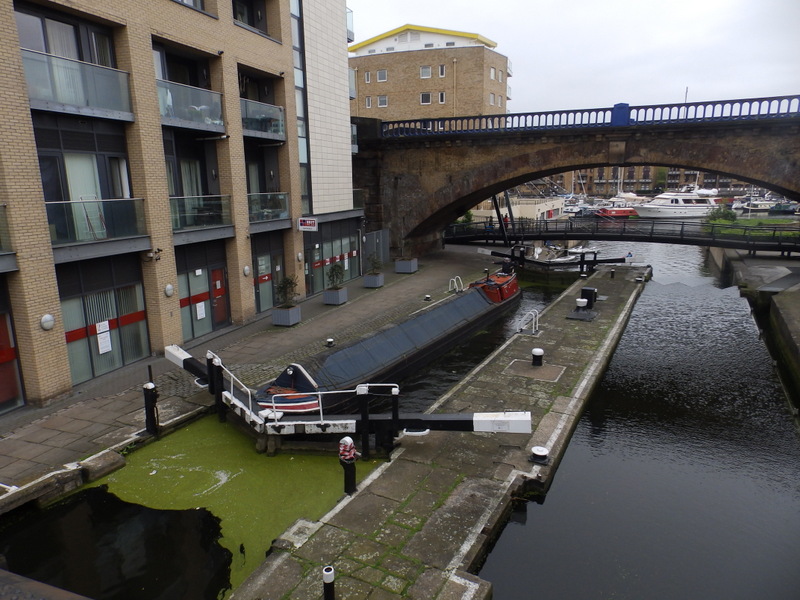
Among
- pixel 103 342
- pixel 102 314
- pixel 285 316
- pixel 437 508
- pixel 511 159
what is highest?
pixel 511 159

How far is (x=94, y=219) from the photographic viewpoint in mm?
14406

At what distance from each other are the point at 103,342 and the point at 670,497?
1441cm

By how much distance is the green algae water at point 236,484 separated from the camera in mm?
8945

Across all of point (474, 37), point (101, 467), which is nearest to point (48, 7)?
point (101, 467)

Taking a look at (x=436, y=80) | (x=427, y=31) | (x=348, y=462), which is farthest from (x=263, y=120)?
(x=427, y=31)

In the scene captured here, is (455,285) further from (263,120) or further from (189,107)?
(189,107)

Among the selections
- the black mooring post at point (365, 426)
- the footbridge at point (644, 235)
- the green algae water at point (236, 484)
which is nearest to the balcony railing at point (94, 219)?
the green algae water at point (236, 484)

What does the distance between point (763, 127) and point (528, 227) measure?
18.6m

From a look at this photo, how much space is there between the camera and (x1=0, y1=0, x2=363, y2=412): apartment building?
1285 centimetres

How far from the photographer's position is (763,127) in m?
24.4

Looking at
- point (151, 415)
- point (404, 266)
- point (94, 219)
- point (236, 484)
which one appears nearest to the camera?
point (236, 484)

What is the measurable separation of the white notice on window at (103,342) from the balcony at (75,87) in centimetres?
580

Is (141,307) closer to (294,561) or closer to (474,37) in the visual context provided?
(294,561)

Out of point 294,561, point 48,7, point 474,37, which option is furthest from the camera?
point 474,37
